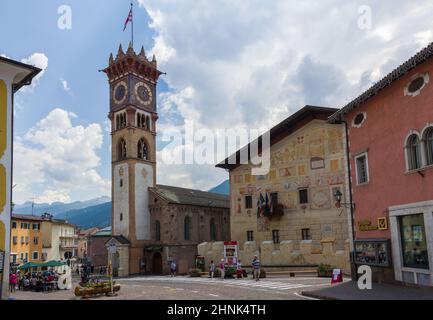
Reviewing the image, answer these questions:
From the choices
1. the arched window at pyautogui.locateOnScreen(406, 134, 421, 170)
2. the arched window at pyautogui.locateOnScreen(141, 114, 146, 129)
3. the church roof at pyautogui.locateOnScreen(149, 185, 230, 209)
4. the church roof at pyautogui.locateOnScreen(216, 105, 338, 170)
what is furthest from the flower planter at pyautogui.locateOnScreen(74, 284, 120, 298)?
the arched window at pyautogui.locateOnScreen(141, 114, 146, 129)

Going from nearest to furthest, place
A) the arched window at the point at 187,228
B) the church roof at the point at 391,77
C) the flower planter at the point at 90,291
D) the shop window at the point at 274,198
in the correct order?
the church roof at the point at 391,77, the flower planter at the point at 90,291, the shop window at the point at 274,198, the arched window at the point at 187,228

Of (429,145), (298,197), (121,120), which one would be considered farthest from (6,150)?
(121,120)

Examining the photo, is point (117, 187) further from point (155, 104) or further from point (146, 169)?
point (155, 104)

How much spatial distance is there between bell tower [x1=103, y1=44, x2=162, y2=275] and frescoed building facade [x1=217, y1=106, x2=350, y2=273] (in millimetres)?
14776

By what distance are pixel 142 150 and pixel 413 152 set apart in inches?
1529

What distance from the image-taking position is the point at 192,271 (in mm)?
37031

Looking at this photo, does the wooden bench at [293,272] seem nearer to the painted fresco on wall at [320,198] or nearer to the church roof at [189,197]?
the painted fresco on wall at [320,198]

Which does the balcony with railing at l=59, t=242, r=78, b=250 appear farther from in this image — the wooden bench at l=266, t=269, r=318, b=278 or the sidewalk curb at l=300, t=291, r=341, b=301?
the sidewalk curb at l=300, t=291, r=341, b=301

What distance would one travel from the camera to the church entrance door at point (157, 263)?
49875 millimetres

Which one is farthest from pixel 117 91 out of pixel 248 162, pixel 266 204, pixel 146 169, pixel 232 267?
pixel 232 267

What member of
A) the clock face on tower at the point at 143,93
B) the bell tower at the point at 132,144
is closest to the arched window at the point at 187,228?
the bell tower at the point at 132,144

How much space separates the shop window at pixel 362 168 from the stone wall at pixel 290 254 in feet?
28.6

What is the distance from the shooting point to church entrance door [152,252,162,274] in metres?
49.9

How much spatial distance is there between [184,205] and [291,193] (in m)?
18.5
